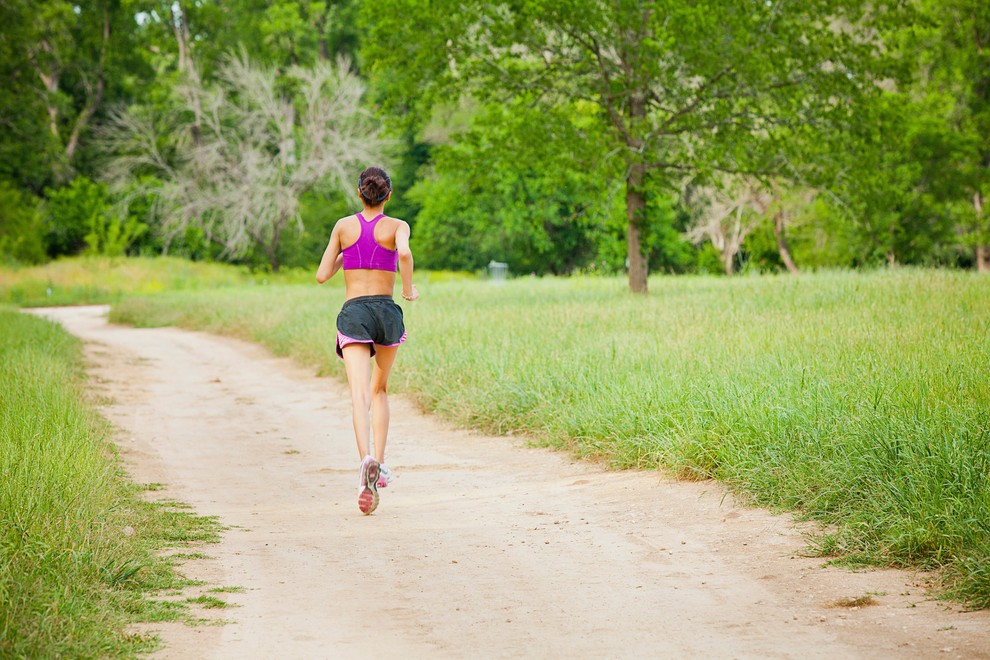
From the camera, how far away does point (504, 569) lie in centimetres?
607

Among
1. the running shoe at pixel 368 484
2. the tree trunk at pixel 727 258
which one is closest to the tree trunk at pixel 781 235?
the tree trunk at pixel 727 258

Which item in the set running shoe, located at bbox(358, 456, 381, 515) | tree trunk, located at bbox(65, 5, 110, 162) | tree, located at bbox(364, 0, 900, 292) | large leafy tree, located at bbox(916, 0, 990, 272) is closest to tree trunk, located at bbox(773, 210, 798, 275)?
large leafy tree, located at bbox(916, 0, 990, 272)

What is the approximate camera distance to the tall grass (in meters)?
6.12

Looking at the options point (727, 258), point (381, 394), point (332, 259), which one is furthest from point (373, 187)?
point (727, 258)

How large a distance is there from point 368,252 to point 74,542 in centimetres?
299

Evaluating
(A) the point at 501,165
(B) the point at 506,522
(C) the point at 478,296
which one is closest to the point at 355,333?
(B) the point at 506,522

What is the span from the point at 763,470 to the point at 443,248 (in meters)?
50.2

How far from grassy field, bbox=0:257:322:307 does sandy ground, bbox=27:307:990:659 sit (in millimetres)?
33021

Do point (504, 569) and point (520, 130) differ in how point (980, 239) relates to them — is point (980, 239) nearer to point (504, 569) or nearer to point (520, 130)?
point (520, 130)

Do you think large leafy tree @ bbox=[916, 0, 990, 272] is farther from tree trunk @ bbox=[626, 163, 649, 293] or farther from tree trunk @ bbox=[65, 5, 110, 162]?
tree trunk @ bbox=[65, 5, 110, 162]

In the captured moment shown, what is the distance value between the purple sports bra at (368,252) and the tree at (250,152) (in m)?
43.7

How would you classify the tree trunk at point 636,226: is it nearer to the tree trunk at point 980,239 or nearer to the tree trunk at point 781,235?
the tree trunk at point 980,239

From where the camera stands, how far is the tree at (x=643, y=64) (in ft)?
75.3

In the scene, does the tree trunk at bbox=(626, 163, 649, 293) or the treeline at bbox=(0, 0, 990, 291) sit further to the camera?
the tree trunk at bbox=(626, 163, 649, 293)
